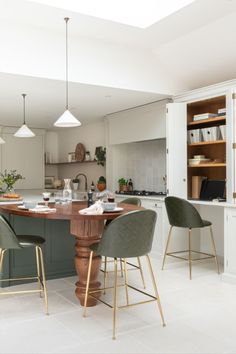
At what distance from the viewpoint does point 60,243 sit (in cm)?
457

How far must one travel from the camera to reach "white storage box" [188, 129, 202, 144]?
5.23 metres

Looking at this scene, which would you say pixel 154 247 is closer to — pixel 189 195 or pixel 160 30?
pixel 189 195

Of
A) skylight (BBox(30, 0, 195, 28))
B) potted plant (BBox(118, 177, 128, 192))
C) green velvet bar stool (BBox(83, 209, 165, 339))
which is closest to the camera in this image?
green velvet bar stool (BBox(83, 209, 165, 339))

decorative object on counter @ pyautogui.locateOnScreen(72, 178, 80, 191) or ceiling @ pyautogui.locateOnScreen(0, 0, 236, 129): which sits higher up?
ceiling @ pyautogui.locateOnScreen(0, 0, 236, 129)

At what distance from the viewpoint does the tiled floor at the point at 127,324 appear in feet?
8.98

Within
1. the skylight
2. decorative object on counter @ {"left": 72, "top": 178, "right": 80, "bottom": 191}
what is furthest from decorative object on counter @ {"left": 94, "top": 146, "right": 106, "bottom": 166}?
the skylight

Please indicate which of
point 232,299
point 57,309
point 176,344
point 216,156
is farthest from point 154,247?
point 176,344

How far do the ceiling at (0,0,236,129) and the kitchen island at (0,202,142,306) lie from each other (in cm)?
162

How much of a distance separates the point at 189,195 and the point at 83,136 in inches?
144

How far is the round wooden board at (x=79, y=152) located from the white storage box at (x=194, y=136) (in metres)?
3.45

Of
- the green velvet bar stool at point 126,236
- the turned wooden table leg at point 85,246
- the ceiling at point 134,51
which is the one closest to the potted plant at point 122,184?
the ceiling at point 134,51

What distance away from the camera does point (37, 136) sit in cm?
926

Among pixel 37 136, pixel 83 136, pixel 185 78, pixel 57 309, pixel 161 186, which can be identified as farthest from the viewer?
pixel 37 136

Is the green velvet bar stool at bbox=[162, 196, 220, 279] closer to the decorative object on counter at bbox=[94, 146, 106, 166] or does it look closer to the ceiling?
the ceiling
